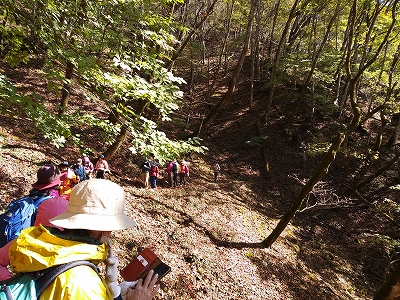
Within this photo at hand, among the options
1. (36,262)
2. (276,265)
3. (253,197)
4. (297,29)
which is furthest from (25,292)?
(297,29)

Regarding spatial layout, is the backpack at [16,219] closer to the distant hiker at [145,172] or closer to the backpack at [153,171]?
the distant hiker at [145,172]

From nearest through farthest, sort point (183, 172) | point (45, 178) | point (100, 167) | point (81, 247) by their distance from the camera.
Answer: point (81, 247) < point (45, 178) < point (100, 167) < point (183, 172)

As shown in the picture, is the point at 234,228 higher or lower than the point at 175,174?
lower

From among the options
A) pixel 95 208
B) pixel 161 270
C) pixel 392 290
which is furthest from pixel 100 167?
pixel 392 290

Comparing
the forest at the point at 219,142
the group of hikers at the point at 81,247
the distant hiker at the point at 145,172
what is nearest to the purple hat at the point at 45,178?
the forest at the point at 219,142

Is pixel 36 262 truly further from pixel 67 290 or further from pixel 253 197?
pixel 253 197

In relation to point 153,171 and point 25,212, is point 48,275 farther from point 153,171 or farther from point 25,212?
point 153,171

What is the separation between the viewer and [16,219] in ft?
9.55

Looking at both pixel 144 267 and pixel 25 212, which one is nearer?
pixel 144 267

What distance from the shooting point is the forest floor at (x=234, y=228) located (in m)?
8.33

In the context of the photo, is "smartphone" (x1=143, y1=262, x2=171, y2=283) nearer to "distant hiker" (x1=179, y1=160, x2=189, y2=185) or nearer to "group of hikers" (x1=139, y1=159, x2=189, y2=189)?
"group of hikers" (x1=139, y1=159, x2=189, y2=189)

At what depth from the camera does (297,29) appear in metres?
24.0

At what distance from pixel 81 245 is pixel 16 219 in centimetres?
205

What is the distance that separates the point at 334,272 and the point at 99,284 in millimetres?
12363
